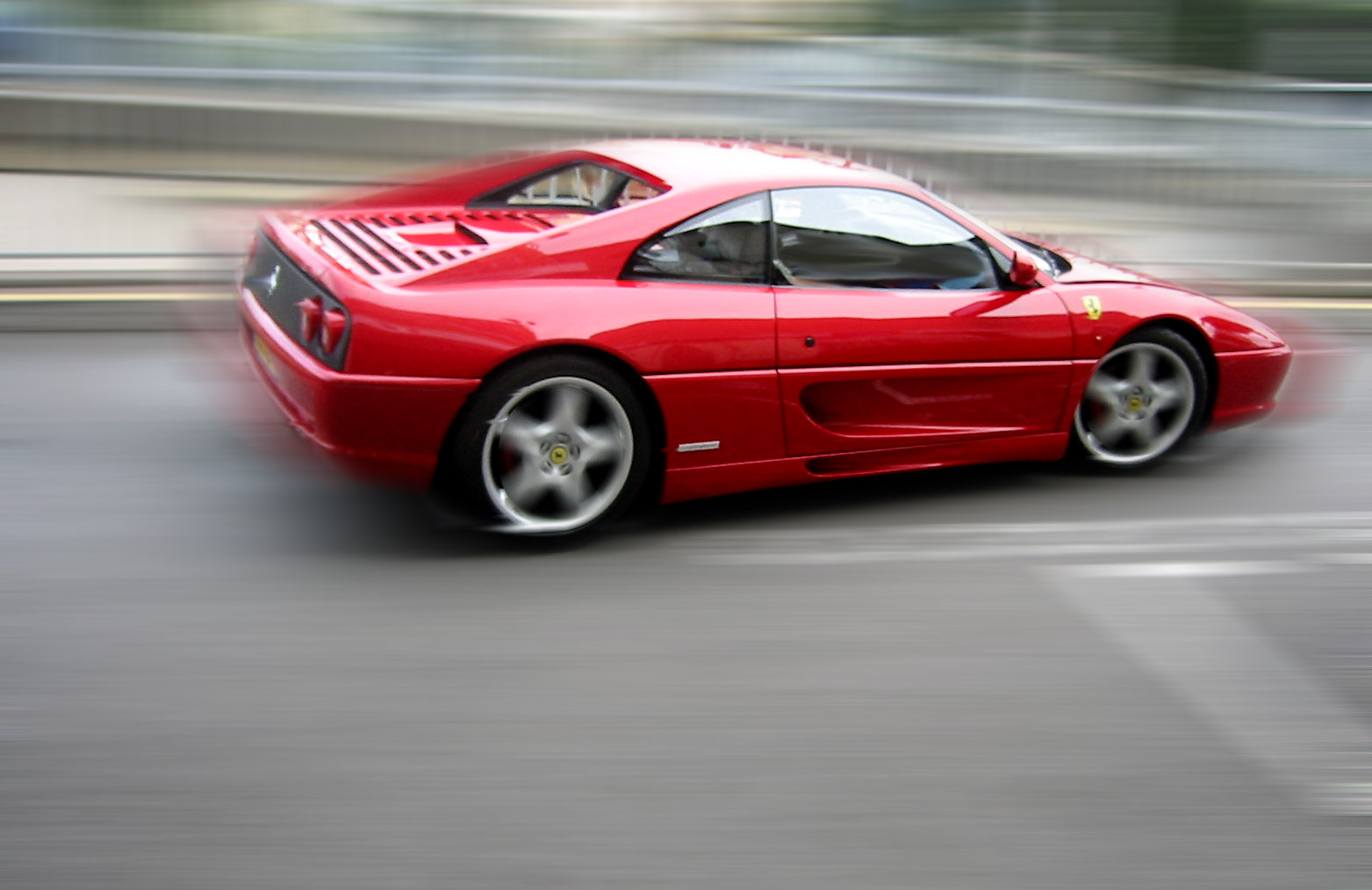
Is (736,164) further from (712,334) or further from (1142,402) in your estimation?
(1142,402)

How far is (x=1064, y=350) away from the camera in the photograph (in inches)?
204

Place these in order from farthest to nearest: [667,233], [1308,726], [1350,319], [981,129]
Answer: [981,129] → [1350,319] → [667,233] → [1308,726]

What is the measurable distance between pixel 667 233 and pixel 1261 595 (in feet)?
7.01

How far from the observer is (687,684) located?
148 inches

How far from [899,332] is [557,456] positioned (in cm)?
123

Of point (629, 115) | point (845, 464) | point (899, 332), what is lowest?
point (845, 464)

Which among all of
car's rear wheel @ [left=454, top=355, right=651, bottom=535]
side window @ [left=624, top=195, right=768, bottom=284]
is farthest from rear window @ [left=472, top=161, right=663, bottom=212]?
car's rear wheel @ [left=454, top=355, right=651, bottom=535]

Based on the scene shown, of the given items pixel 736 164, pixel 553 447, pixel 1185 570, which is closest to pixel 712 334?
pixel 553 447

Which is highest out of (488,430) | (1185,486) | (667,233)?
(667,233)

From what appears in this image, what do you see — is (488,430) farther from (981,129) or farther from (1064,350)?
(981,129)

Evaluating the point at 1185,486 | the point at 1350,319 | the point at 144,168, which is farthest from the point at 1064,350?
the point at 144,168

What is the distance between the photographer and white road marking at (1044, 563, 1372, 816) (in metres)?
3.42

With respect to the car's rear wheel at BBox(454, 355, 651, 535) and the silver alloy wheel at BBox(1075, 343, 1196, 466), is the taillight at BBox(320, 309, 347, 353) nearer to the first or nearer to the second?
the car's rear wheel at BBox(454, 355, 651, 535)

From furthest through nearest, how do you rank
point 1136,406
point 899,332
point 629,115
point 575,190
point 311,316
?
point 629,115
point 1136,406
point 575,190
point 899,332
point 311,316
